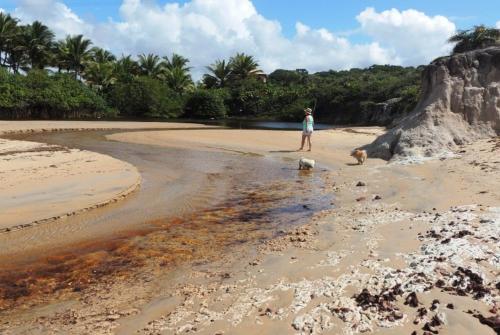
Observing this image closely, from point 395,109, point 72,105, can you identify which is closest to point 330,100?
point 395,109

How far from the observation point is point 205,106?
2434 inches

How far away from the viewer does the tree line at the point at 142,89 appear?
4731 cm

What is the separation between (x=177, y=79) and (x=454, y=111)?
56565 millimetres

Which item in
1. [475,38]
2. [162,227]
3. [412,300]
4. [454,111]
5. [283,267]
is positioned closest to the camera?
[412,300]

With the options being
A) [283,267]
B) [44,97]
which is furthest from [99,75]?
[283,267]

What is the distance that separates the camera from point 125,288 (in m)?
5.25

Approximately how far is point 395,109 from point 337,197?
37.0 m

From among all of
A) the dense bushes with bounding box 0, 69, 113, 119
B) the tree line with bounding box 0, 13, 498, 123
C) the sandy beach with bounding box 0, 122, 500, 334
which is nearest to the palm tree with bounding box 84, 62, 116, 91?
the tree line with bounding box 0, 13, 498, 123

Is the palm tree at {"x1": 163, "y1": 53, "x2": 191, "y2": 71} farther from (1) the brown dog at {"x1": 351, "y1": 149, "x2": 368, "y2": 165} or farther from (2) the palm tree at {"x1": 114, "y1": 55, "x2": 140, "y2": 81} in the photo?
(1) the brown dog at {"x1": 351, "y1": 149, "x2": 368, "y2": 165}

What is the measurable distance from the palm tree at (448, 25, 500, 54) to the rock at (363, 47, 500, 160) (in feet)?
56.6

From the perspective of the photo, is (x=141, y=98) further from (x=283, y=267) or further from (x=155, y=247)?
(x=283, y=267)

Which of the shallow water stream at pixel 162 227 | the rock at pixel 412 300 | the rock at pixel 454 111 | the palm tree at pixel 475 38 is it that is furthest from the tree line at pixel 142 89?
the rock at pixel 412 300

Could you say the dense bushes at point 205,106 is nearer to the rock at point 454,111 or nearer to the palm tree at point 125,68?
the palm tree at point 125,68

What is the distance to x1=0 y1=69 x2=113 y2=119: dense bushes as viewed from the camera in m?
44.3
